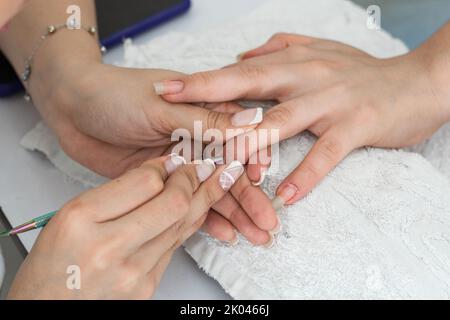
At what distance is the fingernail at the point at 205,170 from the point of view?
70 cm

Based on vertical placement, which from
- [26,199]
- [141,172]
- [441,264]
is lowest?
[441,264]

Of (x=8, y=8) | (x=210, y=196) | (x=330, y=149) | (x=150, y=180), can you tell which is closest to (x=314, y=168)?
(x=330, y=149)

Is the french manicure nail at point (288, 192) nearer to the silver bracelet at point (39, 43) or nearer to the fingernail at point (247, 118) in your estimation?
the fingernail at point (247, 118)

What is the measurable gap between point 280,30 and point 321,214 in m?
0.47

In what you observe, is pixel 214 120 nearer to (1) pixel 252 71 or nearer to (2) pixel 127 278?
(1) pixel 252 71

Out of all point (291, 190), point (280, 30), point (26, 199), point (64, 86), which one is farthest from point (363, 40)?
point (26, 199)

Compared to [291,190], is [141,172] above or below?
above

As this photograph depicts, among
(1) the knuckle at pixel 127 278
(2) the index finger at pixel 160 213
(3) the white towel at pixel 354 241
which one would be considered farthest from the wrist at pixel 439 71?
(1) the knuckle at pixel 127 278

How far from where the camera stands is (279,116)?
2.53ft

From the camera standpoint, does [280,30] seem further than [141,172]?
Yes

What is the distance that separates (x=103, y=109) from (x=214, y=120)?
0.16 meters

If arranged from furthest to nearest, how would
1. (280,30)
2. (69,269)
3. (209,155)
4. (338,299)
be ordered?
1. (280,30)
2. (209,155)
3. (338,299)
4. (69,269)
